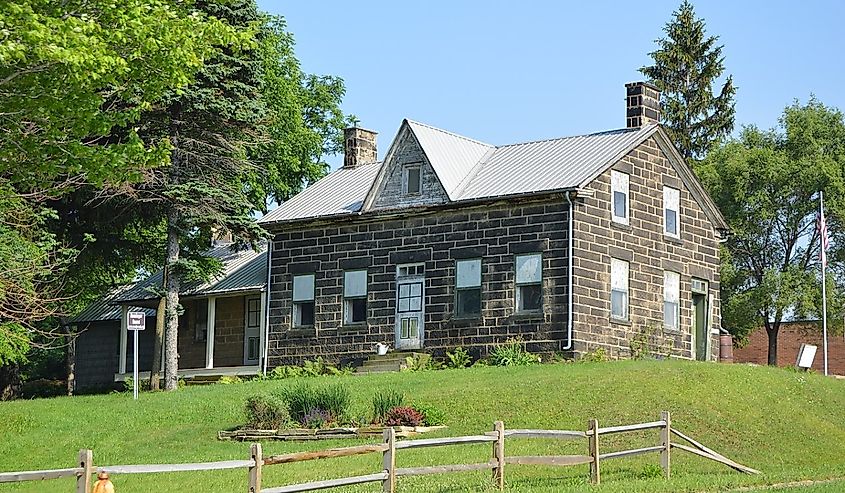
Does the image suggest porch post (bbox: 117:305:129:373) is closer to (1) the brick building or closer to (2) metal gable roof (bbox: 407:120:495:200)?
(2) metal gable roof (bbox: 407:120:495:200)

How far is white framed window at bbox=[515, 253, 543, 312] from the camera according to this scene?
35.0 m

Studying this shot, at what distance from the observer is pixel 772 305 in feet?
170

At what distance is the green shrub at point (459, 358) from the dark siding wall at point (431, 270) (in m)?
0.29

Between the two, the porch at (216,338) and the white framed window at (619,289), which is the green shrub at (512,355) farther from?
the porch at (216,338)

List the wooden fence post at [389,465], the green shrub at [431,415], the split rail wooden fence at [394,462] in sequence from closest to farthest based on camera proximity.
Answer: the split rail wooden fence at [394,462] → the wooden fence post at [389,465] → the green shrub at [431,415]

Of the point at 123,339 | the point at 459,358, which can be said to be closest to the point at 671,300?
the point at 459,358

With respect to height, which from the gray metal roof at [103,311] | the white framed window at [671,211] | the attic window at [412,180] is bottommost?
the gray metal roof at [103,311]

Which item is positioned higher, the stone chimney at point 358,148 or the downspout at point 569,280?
the stone chimney at point 358,148

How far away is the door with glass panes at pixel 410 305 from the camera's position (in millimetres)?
37062

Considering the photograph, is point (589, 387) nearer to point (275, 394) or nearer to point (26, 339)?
point (275, 394)

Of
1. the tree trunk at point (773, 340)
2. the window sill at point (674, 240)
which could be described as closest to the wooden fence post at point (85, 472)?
the window sill at point (674, 240)

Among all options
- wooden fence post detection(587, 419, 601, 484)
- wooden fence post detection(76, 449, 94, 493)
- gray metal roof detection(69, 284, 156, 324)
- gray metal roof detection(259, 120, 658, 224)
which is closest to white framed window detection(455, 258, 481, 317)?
gray metal roof detection(259, 120, 658, 224)

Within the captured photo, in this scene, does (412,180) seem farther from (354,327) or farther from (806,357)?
(806,357)

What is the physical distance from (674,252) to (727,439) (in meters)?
13.6
